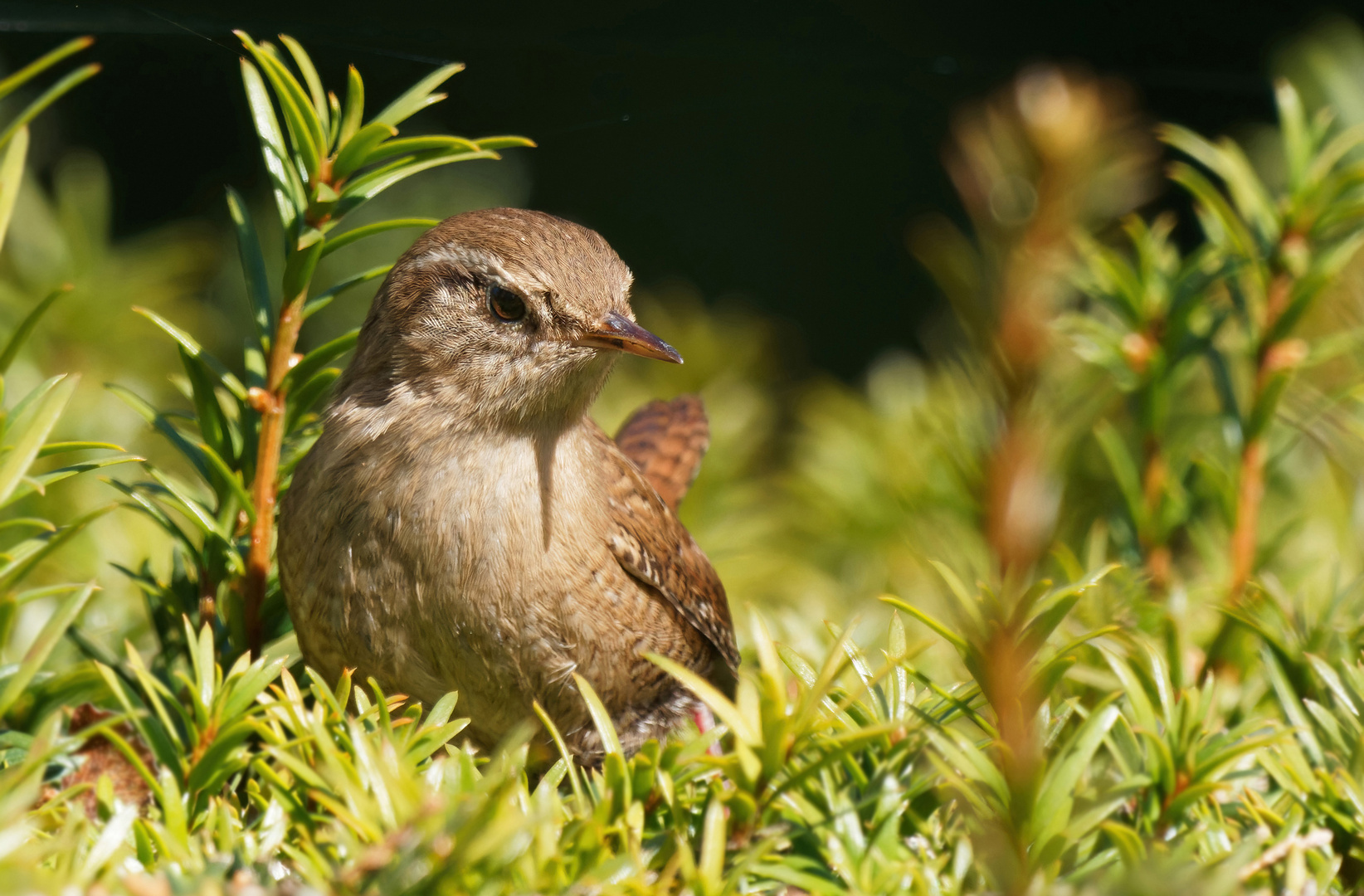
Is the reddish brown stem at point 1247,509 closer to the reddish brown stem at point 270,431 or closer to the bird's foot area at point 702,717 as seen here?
the bird's foot area at point 702,717

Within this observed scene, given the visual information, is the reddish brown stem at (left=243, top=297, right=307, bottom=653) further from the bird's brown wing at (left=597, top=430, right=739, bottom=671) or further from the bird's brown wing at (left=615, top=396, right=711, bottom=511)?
the bird's brown wing at (left=615, top=396, right=711, bottom=511)

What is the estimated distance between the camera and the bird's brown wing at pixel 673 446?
2895mm

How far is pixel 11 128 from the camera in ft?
3.67

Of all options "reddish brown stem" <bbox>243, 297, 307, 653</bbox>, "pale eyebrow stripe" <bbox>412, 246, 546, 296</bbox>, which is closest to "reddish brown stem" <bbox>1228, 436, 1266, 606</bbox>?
"pale eyebrow stripe" <bbox>412, 246, 546, 296</bbox>

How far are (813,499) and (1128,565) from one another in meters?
1.00

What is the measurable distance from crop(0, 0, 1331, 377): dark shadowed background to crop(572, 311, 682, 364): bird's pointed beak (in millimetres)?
352

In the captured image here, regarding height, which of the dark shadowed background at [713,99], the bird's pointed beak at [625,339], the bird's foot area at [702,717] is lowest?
the bird's foot area at [702,717]

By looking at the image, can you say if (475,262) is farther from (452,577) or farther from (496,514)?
(452,577)

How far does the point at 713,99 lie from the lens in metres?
2.73

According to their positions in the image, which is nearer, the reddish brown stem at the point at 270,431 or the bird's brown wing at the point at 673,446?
the reddish brown stem at the point at 270,431

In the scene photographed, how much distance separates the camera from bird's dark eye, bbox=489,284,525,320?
6.91 feet

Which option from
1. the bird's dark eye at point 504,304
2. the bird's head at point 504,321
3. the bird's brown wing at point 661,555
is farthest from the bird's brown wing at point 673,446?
the bird's dark eye at point 504,304

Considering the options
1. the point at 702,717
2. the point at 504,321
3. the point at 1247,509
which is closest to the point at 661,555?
the point at 702,717

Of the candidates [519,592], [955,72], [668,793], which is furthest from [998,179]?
[955,72]
